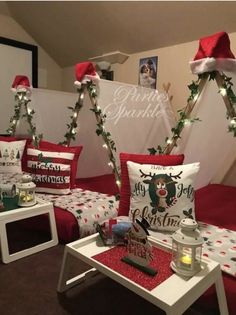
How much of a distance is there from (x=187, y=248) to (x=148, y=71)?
3.26 meters

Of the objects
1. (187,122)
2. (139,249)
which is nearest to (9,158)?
(187,122)

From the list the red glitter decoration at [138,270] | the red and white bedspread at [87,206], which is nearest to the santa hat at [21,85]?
the red and white bedspread at [87,206]

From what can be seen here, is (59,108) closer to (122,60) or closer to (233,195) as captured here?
(122,60)

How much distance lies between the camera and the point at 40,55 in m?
4.96

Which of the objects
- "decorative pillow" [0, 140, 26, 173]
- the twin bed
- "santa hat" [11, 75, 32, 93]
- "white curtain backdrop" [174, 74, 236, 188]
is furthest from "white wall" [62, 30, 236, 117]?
"decorative pillow" [0, 140, 26, 173]

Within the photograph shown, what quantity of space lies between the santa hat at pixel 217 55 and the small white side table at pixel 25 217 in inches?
61.1

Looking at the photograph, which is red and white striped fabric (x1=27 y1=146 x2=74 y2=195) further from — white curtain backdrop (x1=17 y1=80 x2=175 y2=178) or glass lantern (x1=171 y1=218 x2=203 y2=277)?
glass lantern (x1=171 y1=218 x2=203 y2=277)

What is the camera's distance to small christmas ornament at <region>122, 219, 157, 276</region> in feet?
4.25

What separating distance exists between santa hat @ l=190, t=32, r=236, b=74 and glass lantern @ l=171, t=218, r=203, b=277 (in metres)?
1.16

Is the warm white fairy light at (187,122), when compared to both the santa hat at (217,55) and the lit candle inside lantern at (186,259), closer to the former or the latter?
the santa hat at (217,55)

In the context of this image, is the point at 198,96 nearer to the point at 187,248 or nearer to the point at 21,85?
the point at 187,248

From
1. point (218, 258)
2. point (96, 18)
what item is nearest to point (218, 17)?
point (96, 18)

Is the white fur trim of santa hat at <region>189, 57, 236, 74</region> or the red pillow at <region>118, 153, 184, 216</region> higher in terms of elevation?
the white fur trim of santa hat at <region>189, 57, 236, 74</region>

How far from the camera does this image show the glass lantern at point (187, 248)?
1.22 meters
